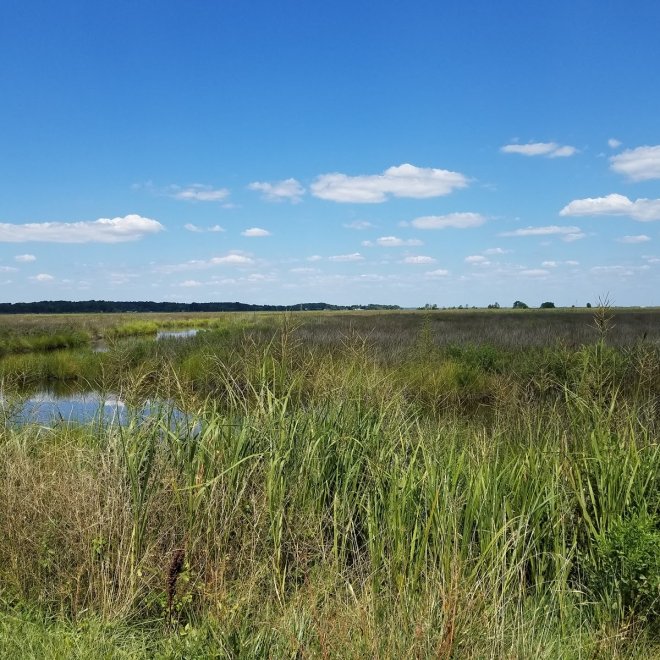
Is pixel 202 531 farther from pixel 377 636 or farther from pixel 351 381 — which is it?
pixel 351 381

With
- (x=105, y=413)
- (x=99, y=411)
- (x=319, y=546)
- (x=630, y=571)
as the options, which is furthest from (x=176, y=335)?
(x=630, y=571)

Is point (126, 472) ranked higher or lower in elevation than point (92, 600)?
higher

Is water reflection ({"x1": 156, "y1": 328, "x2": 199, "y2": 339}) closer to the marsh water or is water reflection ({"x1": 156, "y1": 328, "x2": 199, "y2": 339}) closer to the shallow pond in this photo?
the marsh water

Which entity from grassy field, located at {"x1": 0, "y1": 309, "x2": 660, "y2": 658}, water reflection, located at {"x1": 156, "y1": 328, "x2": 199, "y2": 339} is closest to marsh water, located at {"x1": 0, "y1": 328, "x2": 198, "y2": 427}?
grassy field, located at {"x1": 0, "y1": 309, "x2": 660, "y2": 658}

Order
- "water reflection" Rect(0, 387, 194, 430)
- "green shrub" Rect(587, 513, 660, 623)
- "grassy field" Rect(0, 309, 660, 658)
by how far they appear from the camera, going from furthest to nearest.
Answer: "water reflection" Rect(0, 387, 194, 430)
"green shrub" Rect(587, 513, 660, 623)
"grassy field" Rect(0, 309, 660, 658)

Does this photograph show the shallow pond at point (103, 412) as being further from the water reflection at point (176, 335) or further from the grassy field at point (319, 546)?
the water reflection at point (176, 335)

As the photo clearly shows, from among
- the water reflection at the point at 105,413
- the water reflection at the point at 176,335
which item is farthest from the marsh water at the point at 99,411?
the water reflection at the point at 176,335

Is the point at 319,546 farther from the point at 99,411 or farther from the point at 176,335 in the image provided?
the point at 176,335

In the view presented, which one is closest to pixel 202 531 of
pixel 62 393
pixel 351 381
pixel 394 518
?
pixel 394 518

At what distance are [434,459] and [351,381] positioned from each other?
147 centimetres

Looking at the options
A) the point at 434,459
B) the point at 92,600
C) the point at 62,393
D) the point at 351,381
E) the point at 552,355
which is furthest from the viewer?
the point at 62,393

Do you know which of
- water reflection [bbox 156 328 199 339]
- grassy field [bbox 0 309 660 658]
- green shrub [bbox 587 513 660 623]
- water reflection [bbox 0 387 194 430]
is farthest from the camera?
water reflection [bbox 156 328 199 339]

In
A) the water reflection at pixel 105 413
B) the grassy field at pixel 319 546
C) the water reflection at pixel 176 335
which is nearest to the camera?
the grassy field at pixel 319 546

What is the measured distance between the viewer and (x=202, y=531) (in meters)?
4.02
